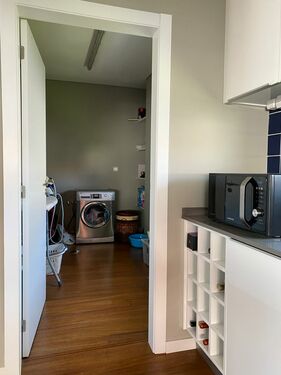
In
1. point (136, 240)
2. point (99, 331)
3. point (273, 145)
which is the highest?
point (273, 145)

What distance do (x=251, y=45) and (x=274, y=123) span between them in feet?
2.14

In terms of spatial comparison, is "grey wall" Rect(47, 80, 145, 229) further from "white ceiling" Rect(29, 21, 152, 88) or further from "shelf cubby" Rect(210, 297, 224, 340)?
"shelf cubby" Rect(210, 297, 224, 340)

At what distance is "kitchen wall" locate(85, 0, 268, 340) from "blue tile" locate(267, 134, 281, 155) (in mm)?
Result: 199

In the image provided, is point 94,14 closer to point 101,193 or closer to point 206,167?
point 206,167

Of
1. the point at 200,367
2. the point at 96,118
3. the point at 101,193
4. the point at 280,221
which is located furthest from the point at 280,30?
the point at 96,118

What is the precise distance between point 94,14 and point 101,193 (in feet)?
10.3

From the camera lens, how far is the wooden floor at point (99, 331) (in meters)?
1.64

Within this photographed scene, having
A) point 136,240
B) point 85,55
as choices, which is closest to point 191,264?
point 136,240

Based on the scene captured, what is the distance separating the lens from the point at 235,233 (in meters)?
1.27

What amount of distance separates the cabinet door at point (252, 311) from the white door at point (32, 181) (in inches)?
47.4

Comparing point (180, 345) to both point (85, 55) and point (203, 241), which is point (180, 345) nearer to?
point (203, 241)

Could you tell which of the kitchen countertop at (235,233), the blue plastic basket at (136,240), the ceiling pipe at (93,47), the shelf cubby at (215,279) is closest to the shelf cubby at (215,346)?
the shelf cubby at (215,279)

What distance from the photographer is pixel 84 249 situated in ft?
13.4

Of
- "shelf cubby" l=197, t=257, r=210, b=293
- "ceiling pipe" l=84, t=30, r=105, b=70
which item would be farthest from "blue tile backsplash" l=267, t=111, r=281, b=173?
"ceiling pipe" l=84, t=30, r=105, b=70
